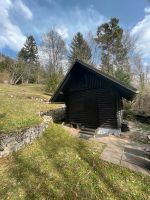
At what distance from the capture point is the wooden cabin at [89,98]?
11.0 m

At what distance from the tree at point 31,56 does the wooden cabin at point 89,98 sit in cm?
3145

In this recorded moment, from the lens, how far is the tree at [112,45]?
103 feet

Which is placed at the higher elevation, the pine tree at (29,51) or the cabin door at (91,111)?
the pine tree at (29,51)

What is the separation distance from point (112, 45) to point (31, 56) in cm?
2766

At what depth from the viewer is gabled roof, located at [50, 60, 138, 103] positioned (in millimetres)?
9242

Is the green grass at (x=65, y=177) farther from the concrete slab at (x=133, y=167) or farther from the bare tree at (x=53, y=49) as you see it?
the bare tree at (x=53, y=49)

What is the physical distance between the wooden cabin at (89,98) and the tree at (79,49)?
2265 cm

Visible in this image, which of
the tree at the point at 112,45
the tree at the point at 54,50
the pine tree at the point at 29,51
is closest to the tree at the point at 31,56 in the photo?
the pine tree at the point at 29,51

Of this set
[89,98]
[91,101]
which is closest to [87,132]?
[91,101]

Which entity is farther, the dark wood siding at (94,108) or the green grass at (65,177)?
the dark wood siding at (94,108)

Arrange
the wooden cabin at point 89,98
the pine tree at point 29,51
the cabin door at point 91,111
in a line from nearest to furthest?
the wooden cabin at point 89,98, the cabin door at point 91,111, the pine tree at point 29,51

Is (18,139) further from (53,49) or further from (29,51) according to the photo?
(29,51)

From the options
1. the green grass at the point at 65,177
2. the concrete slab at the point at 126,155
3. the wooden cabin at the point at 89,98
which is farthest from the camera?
the wooden cabin at the point at 89,98

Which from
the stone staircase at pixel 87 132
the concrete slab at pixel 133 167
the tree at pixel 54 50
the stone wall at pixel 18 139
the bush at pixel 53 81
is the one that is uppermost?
the tree at pixel 54 50
